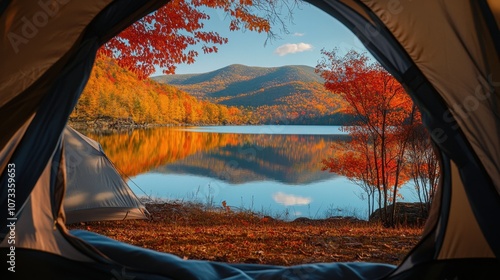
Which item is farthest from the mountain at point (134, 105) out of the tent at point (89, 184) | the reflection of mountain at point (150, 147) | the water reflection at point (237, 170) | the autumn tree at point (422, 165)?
the tent at point (89, 184)

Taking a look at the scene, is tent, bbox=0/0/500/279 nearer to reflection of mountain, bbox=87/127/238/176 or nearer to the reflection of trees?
reflection of mountain, bbox=87/127/238/176

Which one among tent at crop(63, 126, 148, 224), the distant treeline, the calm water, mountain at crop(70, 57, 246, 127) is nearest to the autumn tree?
the calm water

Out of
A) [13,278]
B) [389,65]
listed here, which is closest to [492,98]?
[389,65]

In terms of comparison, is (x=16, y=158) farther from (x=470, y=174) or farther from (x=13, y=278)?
(x=470, y=174)

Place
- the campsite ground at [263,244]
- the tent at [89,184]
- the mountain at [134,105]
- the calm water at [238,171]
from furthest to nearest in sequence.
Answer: the mountain at [134,105] < the calm water at [238,171] < the tent at [89,184] < the campsite ground at [263,244]

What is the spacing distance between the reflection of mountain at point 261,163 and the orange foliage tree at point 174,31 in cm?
2034

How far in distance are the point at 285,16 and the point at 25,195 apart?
6215 millimetres

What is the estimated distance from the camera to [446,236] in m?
2.98

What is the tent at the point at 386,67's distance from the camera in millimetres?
2391

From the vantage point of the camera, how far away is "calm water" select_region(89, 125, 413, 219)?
65.9 ft

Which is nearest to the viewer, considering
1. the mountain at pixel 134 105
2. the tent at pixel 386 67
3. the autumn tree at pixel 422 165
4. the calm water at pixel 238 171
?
the tent at pixel 386 67

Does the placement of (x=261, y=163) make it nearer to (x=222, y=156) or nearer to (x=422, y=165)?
(x=222, y=156)

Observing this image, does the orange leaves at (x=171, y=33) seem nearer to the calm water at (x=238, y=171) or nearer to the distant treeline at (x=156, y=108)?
the calm water at (x=238, y=171)

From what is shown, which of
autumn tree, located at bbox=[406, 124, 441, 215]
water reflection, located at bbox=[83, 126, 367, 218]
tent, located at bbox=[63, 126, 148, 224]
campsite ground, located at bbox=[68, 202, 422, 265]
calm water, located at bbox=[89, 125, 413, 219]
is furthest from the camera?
water reflection, located at bbox=[83, 126, 367, 218]
